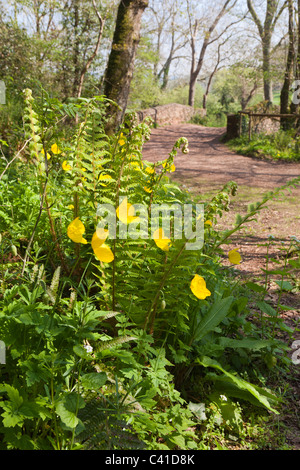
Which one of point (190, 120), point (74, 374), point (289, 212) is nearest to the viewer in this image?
point (74, 374)

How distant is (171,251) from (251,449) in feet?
3.05

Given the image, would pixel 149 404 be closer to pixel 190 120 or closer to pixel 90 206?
pixel 90 206

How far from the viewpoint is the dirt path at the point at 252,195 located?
8.62 ft

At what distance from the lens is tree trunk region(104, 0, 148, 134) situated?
4344 mm

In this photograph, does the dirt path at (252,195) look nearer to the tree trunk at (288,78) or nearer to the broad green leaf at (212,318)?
the broad green leaf at (212,318)

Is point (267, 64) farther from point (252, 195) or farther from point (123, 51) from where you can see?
point (123, 51)

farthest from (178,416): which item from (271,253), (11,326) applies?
(271,253)

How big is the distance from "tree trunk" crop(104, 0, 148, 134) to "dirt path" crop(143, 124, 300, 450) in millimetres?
1512

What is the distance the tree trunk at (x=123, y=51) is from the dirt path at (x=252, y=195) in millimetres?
1512

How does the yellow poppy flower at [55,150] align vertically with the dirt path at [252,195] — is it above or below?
above

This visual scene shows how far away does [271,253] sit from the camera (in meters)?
3.90

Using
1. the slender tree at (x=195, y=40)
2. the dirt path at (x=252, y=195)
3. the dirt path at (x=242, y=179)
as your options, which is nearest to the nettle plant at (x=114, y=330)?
Answer: the dirt path at (x=252, y=195)

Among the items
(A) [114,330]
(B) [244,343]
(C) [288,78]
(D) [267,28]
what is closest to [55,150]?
(A) [114,330]

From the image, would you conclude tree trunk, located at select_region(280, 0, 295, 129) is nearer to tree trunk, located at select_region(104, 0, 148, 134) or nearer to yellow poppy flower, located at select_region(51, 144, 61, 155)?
tree trunk, located at select_region(104, 0, 148, 134)
